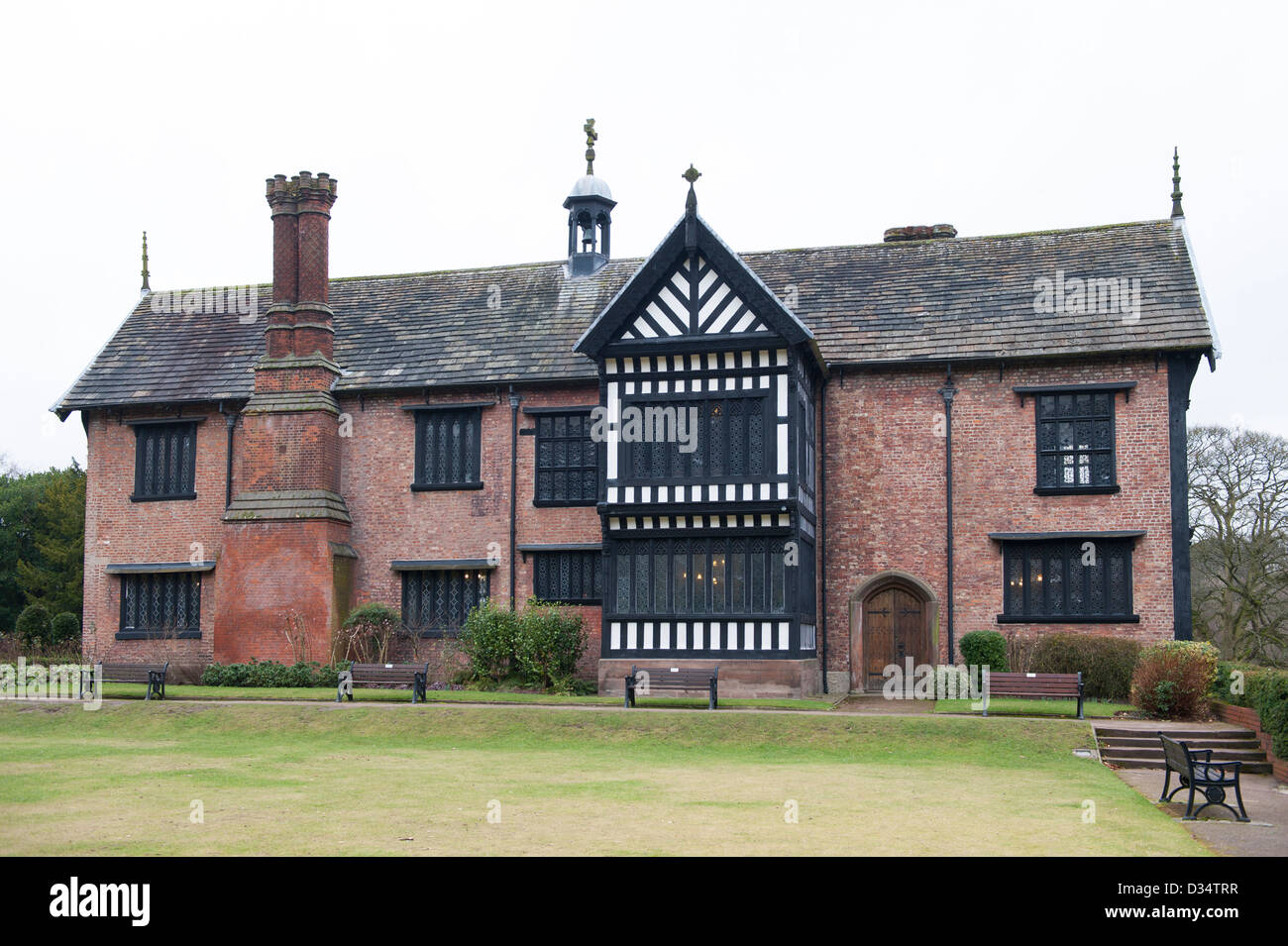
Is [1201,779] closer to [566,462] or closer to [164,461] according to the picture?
[566,462]

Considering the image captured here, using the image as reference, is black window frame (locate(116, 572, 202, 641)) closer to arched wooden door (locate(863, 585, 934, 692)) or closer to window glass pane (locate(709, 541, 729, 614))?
window glass pane (locate(709, 541, 729, 614))

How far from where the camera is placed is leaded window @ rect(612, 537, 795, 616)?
23312 millimetres

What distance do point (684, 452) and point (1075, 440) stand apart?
24.8 ft

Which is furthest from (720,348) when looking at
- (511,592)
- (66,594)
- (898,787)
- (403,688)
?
(66,594)

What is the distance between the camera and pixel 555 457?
26797mm

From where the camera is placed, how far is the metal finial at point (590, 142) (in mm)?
30312

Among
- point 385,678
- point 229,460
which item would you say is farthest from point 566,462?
point 229,460

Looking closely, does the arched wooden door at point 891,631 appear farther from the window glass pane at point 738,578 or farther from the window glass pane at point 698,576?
the window glass pane at point 698,576

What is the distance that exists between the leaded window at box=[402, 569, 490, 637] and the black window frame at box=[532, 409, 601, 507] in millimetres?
2210

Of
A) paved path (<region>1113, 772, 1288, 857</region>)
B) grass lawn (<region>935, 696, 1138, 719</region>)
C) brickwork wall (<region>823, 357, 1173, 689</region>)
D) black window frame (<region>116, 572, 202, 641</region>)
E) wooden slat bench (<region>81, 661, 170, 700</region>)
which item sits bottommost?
paved path (<region>1113, 772, 1288, 857</region>)

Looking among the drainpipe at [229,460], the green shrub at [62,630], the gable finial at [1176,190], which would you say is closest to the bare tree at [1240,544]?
the gable finial at [1176,190]

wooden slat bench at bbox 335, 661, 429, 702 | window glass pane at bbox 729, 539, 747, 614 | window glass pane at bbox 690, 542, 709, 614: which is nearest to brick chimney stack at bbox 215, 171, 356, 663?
wooden slat bench at bbox 335, 661, 429, 702

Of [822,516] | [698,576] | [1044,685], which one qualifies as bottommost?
[1044,685]
